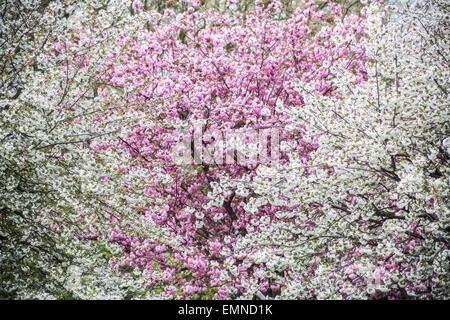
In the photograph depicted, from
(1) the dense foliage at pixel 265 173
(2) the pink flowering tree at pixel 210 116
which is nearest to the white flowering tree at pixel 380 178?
(1) the dense foliage at pixel 265 173

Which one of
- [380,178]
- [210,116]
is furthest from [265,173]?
[210,116]

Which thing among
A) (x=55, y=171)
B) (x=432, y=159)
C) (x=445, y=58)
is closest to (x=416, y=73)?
(x=445, y=58)

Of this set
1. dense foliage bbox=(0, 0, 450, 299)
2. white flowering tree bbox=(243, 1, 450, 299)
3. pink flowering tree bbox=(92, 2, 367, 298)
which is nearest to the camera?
white flowering tree bbox=(243, 1, 450, 299)

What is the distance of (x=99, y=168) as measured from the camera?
7.59m

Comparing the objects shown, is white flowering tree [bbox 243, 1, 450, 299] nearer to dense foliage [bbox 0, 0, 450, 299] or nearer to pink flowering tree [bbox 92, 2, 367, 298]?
dense foliage [bbox 0, 0, 450, 299]

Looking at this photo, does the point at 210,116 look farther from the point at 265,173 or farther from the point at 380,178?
the point at 380,178

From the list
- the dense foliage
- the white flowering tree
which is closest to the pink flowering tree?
the dense foliage

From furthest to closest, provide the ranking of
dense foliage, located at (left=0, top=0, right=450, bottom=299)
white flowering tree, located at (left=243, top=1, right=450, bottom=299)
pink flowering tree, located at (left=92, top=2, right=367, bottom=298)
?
pink flowering tree, located at (left=92, top=2, right=367, bottom=298) → dense foliage, located at (left=0, top=0, right=450, bottom=299) → white flowering tree, located at (left=243, top=1, right=450, bottom=299)

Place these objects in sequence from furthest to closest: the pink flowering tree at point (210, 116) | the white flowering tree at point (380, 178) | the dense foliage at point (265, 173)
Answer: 1. the pink flowering tree at point (210, 116)
2. the dense foliage at point (265, 173)
3. the white flowering tree at point (380, 178)

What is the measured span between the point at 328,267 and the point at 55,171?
3536 mm

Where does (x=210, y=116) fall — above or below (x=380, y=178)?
above

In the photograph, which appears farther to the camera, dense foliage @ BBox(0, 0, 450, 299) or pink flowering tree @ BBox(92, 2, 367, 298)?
pink flowering tree @ BBox(92, 2, 367, 298)

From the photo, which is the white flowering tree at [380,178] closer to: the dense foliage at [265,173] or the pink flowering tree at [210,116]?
the dense foliage at [265,173]

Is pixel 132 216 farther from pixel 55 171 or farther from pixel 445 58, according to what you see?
pixel 445 58
